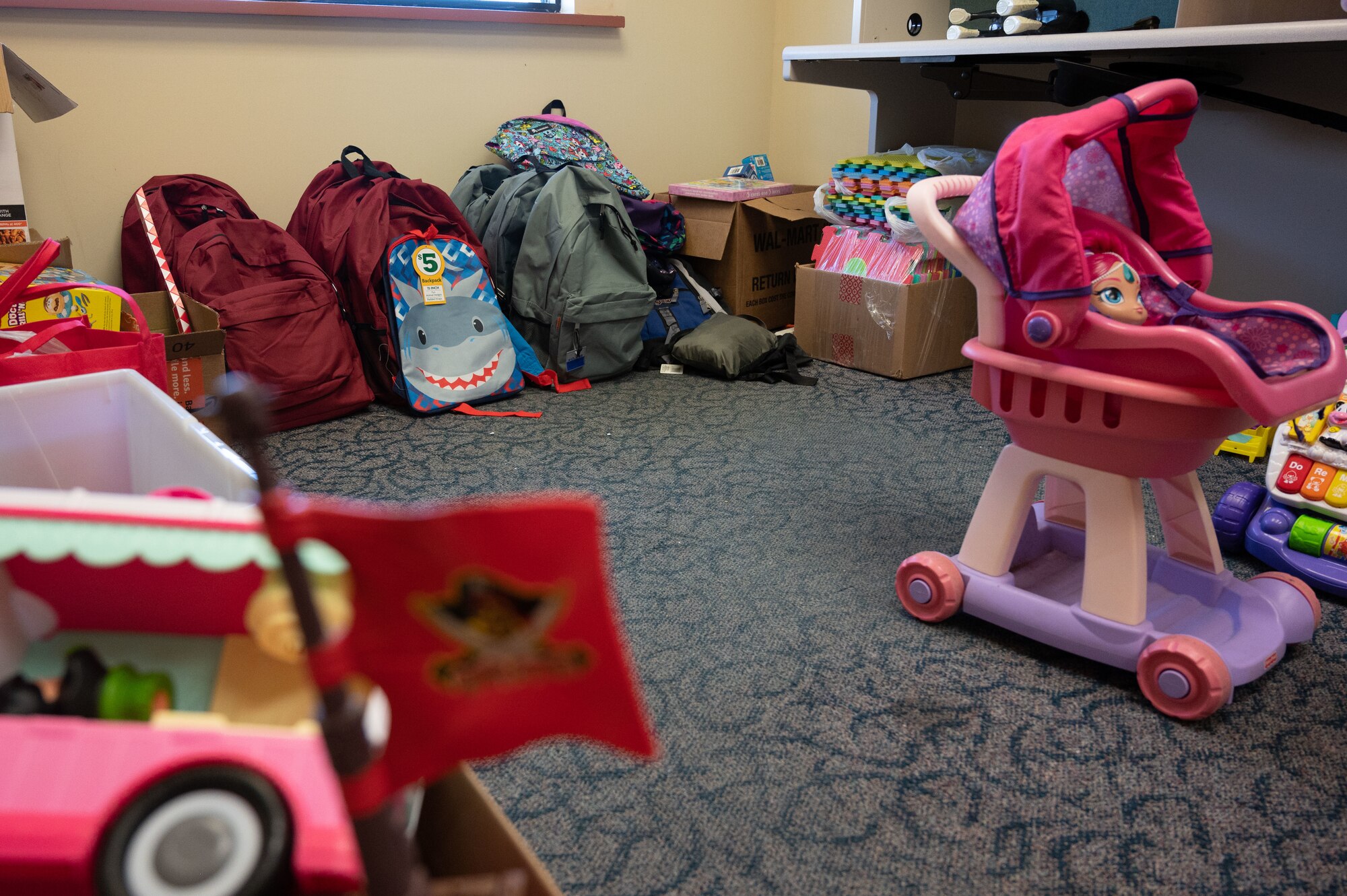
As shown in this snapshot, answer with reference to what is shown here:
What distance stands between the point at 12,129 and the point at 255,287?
61 cm

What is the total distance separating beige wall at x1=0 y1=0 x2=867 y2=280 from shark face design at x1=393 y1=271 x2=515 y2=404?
0.66 metres

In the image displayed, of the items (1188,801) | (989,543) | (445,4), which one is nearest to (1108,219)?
(989,543)

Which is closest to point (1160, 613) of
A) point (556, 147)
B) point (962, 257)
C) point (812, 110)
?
point (962, 257)

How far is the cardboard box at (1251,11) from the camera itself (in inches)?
78.6

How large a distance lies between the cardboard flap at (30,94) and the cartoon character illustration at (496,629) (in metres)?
2.23

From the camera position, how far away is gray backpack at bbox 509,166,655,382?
2.64 m

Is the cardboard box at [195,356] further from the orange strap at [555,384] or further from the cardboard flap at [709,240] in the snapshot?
the cardboard flap at [709,240]

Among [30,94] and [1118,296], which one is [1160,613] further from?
[30,94]

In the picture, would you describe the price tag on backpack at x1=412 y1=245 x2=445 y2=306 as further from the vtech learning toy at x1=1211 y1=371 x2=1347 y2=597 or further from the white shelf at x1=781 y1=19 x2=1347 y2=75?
the vtech learning toy at x1=1211 y1=371 x2=1347 y2=597

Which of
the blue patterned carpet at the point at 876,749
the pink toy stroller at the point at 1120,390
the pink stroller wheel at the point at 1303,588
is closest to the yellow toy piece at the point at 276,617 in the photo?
the blue patterned carpet at the point at 876,749

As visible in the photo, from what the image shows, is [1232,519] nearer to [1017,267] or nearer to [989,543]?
[989,543]

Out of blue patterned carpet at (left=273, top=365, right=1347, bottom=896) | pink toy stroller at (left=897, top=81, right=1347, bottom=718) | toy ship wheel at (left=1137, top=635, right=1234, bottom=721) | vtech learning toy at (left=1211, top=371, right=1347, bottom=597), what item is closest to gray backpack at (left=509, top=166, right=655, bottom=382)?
blue patterned carpet at (left=273, top=365, right=1347, bottom=896)

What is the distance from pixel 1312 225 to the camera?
2.32 m

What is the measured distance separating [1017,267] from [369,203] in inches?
70.8
